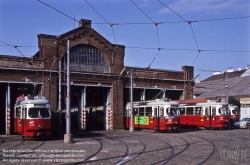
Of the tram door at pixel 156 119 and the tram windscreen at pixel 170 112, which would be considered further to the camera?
the tram door at pixel 156 119

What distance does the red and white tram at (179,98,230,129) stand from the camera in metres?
34.7

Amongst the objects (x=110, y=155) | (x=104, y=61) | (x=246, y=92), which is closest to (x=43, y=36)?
(x=104, y=61)

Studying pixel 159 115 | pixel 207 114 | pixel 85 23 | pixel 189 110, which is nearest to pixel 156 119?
pixel 159 115

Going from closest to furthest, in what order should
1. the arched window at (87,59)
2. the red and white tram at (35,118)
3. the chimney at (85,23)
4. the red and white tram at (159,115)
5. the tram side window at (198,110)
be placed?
1. the red and white tram at (35,118)
2. the red and white tram at (159,115)
3. the tram side window at (198,110)
4. the arched window at (87,59)
5. the chimney at (85,23)

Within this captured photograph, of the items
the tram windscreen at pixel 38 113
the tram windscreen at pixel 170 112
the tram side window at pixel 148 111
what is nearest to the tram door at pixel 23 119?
the tram windscreen at pixel 38 113

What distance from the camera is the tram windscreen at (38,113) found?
23.9m

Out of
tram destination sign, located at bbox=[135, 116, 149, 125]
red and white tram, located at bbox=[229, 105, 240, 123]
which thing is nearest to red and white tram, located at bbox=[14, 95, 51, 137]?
tram destination sign, located at bbox=[135, 116, 149, 125]

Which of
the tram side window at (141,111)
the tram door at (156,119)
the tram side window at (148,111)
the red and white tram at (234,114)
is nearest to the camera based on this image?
the tram door at (156,119)

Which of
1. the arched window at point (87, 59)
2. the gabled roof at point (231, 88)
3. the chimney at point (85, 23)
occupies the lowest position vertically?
the gabled roof at point (231, 88)

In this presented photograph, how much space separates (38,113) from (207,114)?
710 inches

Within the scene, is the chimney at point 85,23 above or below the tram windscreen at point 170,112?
above

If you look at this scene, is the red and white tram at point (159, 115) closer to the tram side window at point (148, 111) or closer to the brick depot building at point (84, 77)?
the tram side window at point (148, 111)

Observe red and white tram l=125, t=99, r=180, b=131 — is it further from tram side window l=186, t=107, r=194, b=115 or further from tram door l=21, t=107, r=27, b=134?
tram door l=21, t=107, r=27, b=134

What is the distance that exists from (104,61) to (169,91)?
1074 cm
